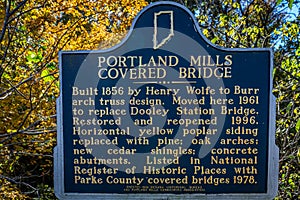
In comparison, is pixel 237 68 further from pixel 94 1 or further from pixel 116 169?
pixel 94 1

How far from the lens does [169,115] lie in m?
3.18

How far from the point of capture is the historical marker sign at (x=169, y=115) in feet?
10.4

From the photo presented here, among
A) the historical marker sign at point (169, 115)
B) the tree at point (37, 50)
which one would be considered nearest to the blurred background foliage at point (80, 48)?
the tree at point (37, 50)

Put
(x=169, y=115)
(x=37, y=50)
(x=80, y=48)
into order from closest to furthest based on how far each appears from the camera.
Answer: (x=169, y=115)
(x=37, y=50)
(x=80, y=48)

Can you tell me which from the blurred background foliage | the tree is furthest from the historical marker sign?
the blurred background foliage

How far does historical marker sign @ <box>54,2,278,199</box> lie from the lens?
3.16 meters

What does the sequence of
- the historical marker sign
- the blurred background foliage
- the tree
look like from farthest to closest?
the blurred background foliage, the tree, the historical marker sign

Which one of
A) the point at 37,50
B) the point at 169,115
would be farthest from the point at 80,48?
the point at 169,115

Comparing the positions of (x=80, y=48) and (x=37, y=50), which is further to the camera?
(x=80, y=48)

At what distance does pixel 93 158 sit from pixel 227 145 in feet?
4.20

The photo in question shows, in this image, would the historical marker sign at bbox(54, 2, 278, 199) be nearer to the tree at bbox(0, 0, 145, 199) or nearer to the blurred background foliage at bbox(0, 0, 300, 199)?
the tree at bbox(0, 0, 145, 199)

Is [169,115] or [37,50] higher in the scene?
[37,50]

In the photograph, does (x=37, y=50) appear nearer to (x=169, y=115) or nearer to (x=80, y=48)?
(x=80, y=48)

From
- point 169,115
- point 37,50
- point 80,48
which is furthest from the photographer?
point 80,48
